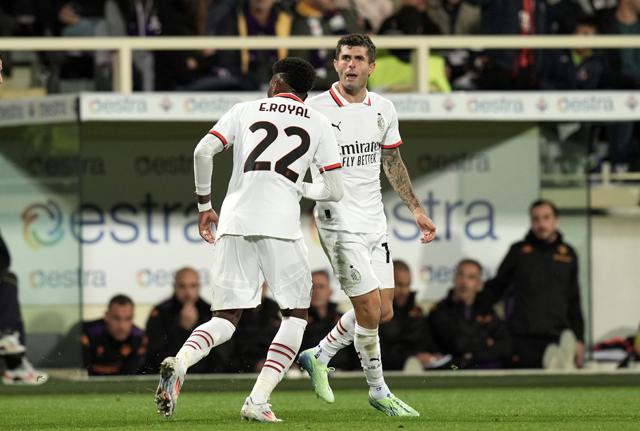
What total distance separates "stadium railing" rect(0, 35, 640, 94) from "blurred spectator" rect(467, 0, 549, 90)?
15.7 inches

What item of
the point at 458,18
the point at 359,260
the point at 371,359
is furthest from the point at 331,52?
the point at 371,359

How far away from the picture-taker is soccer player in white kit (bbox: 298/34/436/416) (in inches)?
390

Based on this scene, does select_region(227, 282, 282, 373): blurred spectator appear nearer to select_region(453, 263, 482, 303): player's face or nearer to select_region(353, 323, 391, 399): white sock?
select_region(453, 263, 482, 303): player's face

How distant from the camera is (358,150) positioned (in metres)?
10.1

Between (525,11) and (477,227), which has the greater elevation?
(525,11)

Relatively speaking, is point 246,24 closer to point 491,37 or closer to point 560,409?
point 491,37

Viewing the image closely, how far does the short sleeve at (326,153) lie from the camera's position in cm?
903

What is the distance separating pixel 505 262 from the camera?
15414 millimetres

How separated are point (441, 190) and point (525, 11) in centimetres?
205

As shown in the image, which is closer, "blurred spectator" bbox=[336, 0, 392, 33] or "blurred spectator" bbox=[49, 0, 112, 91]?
"blurred spectator" bbox=[49, 0, 112, 91]

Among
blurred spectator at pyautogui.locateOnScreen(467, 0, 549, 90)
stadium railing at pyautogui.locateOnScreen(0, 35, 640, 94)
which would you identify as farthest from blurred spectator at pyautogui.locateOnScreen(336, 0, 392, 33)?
stadium railing at pyautogui.locateOnScreen(0, 35, 640, 94)

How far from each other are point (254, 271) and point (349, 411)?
1.73 meters

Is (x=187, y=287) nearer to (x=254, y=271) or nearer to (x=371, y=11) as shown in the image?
(x=371, y=11)

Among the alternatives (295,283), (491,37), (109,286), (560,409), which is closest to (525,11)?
(491,37)
